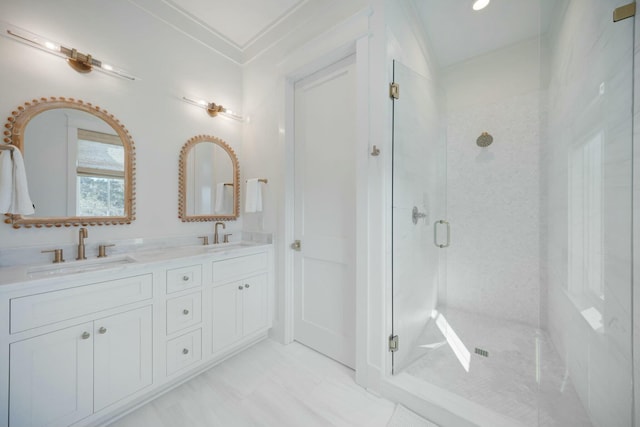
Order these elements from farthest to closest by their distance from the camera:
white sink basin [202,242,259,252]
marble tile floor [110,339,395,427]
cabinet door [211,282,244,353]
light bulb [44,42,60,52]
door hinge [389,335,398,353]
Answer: white sink basin [202,242,259,252], cabinet door [211,282,244,353], door hinge [389,335,398,353], light bulb [44,42,60,52], marble tile floor [110,339,395,427]

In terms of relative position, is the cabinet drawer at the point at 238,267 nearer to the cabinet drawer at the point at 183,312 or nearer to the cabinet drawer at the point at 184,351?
the cabinet drawer at the point at 183,312

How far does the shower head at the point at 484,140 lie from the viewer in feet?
7.28

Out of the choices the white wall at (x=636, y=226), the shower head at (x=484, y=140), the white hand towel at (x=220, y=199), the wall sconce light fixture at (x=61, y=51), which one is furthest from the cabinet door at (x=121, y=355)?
the shower head at (x=484, y=140)

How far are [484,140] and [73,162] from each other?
3.30 m

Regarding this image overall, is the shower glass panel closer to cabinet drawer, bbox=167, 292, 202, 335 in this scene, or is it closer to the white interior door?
the white interior door

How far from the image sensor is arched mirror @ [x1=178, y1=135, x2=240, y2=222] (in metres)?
1.99

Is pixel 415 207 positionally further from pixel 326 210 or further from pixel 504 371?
pixel 504 371

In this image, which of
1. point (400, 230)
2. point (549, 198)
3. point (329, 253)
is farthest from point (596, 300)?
point (329, 253)

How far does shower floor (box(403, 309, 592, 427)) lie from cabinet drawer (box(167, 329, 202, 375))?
144 centimetres

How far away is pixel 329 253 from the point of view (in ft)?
5.94

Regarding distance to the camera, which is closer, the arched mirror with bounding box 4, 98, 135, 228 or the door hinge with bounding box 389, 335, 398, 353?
the arched mirror with bounding box 4, 98, 135, 228

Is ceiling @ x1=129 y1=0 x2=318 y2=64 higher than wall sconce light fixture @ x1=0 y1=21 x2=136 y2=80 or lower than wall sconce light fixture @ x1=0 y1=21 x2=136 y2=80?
higher

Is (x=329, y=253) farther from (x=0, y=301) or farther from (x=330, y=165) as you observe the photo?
(x=0, y=301)

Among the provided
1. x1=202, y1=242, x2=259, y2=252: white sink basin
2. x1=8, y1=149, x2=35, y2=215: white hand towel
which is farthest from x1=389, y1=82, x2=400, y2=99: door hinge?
x1=8, y1=149, x2=35, y2=215: white hand towel
